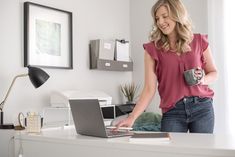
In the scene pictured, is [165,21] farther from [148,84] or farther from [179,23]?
[148,84]

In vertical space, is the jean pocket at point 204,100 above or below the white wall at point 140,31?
below

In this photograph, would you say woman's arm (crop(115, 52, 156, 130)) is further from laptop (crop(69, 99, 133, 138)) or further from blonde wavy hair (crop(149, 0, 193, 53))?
laptop (crop(69, 99, 133, 138))

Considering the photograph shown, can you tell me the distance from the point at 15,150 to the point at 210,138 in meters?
1.06

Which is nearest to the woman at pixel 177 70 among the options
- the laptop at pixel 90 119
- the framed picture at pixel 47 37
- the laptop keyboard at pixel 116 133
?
the laptop keyboard at pixel 116 133

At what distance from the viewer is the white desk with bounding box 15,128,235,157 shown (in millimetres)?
1176

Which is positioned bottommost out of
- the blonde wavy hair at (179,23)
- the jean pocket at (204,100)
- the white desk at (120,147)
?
the white desk at (120,147)

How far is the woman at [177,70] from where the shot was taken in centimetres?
182

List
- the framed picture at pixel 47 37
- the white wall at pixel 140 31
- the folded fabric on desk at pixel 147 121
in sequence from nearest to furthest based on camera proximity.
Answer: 1. the framed picture at pixel 47 37
2. the folded fabric on desk at pixel 147 121
3. the white wall at pixel 140 31

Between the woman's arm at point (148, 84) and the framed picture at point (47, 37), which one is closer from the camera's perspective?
the woman's arm at point (148, 84)

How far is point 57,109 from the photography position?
3018 mm

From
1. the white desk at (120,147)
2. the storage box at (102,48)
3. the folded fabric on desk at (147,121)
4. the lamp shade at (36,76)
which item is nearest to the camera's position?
the white desk at (120,147)

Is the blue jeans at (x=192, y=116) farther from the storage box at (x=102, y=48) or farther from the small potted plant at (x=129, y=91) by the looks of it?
the small potted plant at (x=129, y=91)

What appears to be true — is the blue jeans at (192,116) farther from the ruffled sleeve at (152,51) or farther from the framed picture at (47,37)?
the framed picture at (47,37)

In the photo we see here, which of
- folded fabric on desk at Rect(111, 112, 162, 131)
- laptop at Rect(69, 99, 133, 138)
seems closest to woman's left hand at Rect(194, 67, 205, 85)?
laptop at Rect(69, 99, 133, 138)
